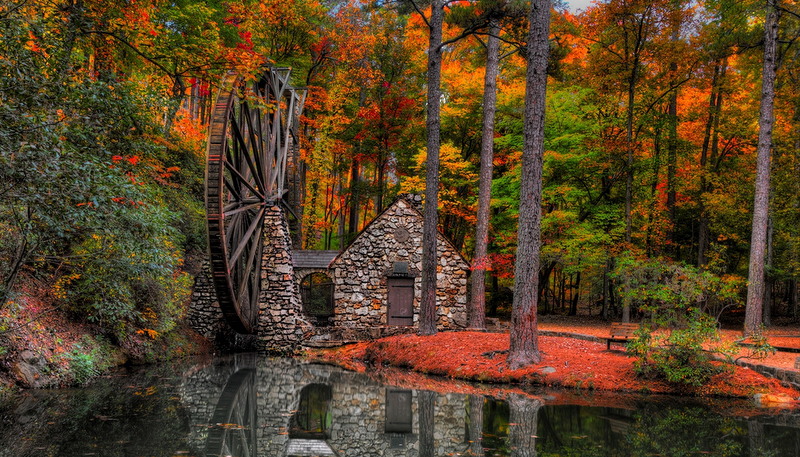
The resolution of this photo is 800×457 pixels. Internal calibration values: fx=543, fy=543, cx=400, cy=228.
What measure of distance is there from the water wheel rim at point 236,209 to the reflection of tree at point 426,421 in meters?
5.82

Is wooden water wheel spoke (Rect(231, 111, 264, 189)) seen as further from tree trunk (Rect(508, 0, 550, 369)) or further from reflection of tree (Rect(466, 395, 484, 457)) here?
reflection of tree (Rect(466, 395, 484, 457))

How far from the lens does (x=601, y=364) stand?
31.1 feet

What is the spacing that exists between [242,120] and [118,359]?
21.7 ft

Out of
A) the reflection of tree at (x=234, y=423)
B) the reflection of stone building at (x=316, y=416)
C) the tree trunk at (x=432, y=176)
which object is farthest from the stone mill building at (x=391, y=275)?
the reflection of tree at (x=234, y=423)

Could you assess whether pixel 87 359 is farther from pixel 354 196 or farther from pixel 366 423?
pixel 354 196

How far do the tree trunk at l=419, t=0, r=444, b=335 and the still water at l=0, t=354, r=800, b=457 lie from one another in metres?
4.15

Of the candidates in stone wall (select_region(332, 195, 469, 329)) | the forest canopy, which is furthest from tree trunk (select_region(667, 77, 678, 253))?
stone wall (select_region(332, 195, 469, 329))

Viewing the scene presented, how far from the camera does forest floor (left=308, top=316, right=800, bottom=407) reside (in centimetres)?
818

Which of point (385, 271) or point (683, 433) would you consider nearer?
point (683, 433)

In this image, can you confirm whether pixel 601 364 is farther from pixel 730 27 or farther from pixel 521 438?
pixel 730 27

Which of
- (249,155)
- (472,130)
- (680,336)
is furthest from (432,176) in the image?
(472,130)

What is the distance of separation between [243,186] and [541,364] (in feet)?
30.7

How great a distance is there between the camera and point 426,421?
636cm

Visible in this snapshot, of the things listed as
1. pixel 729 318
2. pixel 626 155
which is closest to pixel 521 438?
pixel 626 155
